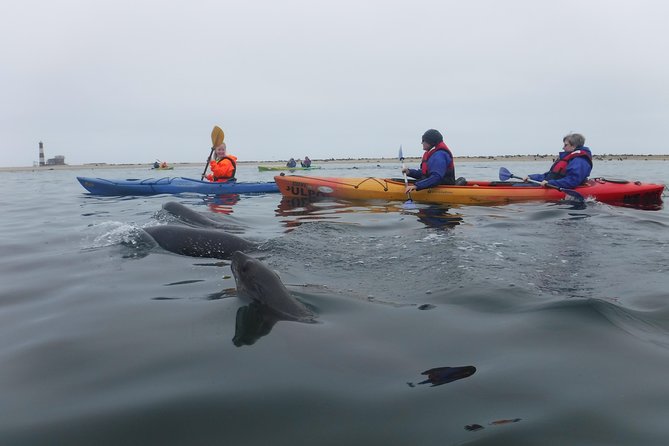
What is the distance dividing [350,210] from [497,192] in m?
3.79

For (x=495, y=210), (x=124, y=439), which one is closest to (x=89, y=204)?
(x=495, y=210)

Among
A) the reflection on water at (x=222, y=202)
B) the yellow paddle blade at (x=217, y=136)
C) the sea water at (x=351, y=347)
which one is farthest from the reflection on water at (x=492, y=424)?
the yellow paddle blade at (x=217, y=136)

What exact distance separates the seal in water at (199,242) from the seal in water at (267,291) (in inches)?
72.3

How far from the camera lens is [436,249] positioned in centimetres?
632

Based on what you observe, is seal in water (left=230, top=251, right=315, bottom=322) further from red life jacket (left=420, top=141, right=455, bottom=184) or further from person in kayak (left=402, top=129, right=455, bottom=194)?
red life jacket (left=420, top=141, right=455, bottom=184)

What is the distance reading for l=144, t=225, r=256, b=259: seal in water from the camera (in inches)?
246

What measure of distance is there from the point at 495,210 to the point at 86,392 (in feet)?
30.4

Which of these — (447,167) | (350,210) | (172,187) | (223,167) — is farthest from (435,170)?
(172,187)

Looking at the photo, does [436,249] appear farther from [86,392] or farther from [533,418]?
[86,392]

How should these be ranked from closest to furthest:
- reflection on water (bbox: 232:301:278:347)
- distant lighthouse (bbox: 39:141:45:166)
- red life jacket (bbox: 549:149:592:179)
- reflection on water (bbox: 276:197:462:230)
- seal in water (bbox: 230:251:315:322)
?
reflection on water (bbox: 232:301:278:347)
seal in water (bbox: 230:251:315:322)
reflection on water (bbox: 276:197:462:230)
red life jacket (bbox: 549:149:592:179)
distant lighthouse (bbox: 39:141:45:166)

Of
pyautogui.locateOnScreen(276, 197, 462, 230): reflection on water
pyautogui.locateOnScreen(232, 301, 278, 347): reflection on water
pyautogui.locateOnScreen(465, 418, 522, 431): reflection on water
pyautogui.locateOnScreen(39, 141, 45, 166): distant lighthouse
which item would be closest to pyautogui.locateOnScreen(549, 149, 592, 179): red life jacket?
pyautogui.locateOnScreen(276, 197, 462, 230): reflection on water

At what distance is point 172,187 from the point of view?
16.1 meters

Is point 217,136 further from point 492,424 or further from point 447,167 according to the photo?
point 492,424

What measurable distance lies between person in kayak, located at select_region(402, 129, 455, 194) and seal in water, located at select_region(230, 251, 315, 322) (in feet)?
27.0
